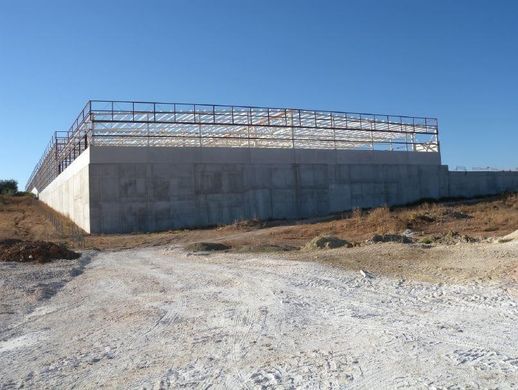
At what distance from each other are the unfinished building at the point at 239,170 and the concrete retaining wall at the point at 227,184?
6 centimetres

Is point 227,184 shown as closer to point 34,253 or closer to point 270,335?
point 34,253

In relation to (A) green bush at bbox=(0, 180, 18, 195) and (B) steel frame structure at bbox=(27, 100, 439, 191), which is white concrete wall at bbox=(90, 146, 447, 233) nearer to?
(B) steel frame structure at bbox=(27, 100, 439, 191)

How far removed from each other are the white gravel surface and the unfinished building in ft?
64.0

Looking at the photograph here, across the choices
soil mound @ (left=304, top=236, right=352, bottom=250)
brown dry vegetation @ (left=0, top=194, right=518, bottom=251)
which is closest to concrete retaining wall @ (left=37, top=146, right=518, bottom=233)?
brown dry vegetation @ (left=0, top=194, right=518, bottom=251)

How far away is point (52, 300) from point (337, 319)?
6.61m

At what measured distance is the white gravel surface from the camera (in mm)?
5668

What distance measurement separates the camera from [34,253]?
66.3ft

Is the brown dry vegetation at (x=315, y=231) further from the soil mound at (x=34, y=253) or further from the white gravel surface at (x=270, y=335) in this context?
the white gravel surface at (x=270, y=335)

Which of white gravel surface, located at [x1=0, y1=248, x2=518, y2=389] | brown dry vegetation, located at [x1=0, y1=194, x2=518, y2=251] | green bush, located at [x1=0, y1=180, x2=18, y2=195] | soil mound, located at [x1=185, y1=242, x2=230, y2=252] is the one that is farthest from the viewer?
green bush, located at [x1=0, y1=180, x2=18, y2=195]

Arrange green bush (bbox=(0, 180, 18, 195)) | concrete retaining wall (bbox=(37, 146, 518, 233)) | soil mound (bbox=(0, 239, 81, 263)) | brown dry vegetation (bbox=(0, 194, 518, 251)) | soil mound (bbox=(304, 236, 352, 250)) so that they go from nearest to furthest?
soil mound (bbox=(304, 236, 352, 250)) → soil mound (bbox=(0, 239, 81, 263)) → brown dry vegetation (bbox=(0, 194, 518, 251)) → concrete retaining wall (bbox=(37, 146, 518, 233)) → green bush (bbox=(0, 180, 18, 195))

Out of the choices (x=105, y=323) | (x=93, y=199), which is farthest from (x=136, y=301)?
(x=93, y=199)

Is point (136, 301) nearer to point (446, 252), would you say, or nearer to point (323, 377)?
point (323, 377)

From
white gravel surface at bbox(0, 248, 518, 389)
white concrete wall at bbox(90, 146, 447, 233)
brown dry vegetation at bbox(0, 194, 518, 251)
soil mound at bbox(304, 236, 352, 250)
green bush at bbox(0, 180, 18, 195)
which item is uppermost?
green bush at bbox(0, 180, 18, 195)

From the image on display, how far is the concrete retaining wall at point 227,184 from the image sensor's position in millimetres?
31594
